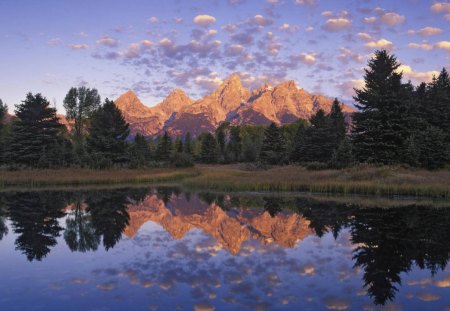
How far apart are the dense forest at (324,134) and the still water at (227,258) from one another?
67.3 feet

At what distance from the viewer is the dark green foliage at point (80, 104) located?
8444 centimetres

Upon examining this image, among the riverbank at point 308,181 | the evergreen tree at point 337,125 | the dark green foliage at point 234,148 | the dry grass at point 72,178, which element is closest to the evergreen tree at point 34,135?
the dry grass at point 72,178

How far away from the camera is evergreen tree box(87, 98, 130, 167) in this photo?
198 feet

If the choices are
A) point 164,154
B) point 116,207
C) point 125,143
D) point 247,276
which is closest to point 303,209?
point 116,207

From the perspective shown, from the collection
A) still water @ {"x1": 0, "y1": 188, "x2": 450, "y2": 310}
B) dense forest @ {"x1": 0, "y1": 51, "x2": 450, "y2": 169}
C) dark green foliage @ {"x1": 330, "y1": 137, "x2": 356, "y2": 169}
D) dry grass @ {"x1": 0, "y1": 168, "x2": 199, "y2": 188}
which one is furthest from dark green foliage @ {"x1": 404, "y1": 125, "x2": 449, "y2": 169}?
dry grass @ {"x1": 0, "y1": 168, "x2": 199, "y2": 188}

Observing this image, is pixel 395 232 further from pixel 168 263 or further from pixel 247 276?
pixel 168 263

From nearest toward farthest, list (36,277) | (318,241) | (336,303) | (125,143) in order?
1. (336,303)
2. (36,277)
3. (318,241)
4. (125,143)

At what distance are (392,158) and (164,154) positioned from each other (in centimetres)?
5847

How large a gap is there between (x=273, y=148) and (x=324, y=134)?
1796 centimetres

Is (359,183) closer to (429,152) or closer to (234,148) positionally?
(429,152)

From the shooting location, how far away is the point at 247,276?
1100 cm

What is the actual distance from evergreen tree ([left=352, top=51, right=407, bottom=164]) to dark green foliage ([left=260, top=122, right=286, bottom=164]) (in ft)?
85.6

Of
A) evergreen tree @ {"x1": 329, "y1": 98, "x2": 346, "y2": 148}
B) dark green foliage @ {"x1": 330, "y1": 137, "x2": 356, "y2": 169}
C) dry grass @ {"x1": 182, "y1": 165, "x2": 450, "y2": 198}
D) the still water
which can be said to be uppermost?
evergreen tree @ {"x1": 329, "y1": 98, "x2": 346, "y2": 148}

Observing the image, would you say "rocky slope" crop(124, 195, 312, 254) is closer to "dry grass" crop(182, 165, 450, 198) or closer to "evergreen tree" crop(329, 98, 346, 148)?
"dry grass" crop(182, 165, 450, 198)
